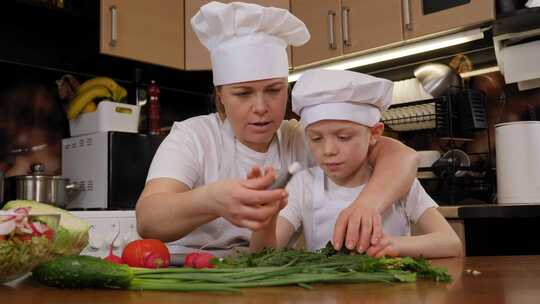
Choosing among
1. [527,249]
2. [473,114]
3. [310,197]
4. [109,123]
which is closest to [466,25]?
[473,114]

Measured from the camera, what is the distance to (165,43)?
2.87m

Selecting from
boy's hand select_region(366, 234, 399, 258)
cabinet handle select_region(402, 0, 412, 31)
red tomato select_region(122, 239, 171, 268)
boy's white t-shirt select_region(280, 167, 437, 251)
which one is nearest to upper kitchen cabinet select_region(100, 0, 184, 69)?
cabinet handle select_region(402, 0, 412, 31)

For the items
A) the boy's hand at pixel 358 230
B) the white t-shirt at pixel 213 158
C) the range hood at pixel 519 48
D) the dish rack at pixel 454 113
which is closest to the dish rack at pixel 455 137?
the dish rack at pixel 454 113

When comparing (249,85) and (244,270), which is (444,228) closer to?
(249,85)

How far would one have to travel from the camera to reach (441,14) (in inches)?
95.1

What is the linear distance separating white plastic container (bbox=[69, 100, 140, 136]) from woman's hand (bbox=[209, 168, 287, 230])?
6.22 feet

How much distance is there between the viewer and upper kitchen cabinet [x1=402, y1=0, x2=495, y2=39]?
229 centimetres

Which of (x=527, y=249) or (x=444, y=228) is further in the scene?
(x=527, y=249)

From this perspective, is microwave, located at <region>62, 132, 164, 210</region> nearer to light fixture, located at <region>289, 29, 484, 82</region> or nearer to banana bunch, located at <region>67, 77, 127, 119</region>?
banana bunch, located at <region>67, 77, 127, 119</region>

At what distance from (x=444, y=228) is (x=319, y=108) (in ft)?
1.17

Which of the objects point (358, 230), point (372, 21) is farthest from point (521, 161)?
point (358, 230)

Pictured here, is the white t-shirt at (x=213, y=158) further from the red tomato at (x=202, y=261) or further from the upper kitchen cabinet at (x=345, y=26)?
the upper kitchen cabinet at (x=345, y=26)

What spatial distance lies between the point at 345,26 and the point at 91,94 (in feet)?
4.12

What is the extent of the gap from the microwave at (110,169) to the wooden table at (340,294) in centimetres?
181
